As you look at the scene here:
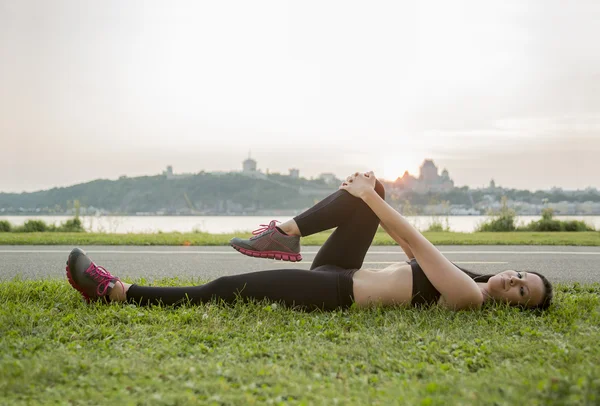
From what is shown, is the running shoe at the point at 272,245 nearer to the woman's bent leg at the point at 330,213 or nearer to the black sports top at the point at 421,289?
the woman's bent leg at the point at 330,213

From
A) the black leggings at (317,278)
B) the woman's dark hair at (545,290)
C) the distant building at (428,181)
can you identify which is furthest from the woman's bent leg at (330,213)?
the distant building at (428,181)

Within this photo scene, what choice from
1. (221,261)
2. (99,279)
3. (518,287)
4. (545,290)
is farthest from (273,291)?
(221,261)

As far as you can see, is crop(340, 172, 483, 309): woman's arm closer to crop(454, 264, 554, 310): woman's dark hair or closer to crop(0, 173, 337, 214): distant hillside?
crop(454, 264, 554, 310): woman's dark hair

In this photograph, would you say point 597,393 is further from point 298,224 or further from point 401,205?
point 401,205

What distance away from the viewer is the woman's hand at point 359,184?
3287mm

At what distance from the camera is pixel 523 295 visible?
11.0ft

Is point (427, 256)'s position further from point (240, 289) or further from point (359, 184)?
point (240, 289)

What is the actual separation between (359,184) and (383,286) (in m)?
0.73

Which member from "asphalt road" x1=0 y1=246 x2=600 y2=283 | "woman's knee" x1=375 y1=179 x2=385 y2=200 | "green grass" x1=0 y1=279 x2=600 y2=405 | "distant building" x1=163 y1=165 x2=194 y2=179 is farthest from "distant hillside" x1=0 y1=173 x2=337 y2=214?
"green grass" x1=0 y1=279 x2=600 y2=405

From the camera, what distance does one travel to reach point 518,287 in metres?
3.35

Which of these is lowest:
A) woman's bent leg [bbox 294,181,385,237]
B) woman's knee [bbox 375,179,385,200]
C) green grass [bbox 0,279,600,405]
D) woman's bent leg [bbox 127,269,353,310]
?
green grass [bbox 0,279,600,405]

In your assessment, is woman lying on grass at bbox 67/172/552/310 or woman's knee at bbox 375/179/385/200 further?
woman's knee at bbox 375/179/385/200

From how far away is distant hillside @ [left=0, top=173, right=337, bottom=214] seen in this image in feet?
90.1

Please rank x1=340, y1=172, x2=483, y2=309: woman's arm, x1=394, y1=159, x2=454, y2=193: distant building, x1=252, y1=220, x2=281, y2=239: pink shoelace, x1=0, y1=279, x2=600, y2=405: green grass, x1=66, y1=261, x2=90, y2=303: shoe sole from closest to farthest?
x1=0, y1=279, x2=600, y2=405: green grass, x1=340, y1=172, x2=483, y2=309: woman's arm, x1=66, y1=261, x2=90, y2=303: shoe sole, x1=252, y1=220, x2=281, y2=239: pink shoelace, x1=394, y1=159, x2=454, y2=193: distant building
